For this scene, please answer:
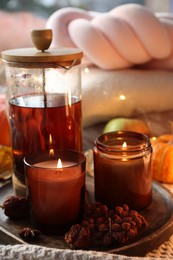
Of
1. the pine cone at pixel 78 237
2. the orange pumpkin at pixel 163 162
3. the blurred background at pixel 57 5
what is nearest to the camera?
the pine cone at pixel 78 237

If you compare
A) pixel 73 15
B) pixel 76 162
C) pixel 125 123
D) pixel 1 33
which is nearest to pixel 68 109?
pixel 76 162

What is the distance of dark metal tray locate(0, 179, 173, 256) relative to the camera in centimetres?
55

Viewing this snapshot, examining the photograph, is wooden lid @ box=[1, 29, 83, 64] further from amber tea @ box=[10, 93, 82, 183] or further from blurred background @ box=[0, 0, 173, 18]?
blurred background @ box=[0, 0, 173, 18]

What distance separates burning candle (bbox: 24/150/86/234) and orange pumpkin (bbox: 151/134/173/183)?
23cm

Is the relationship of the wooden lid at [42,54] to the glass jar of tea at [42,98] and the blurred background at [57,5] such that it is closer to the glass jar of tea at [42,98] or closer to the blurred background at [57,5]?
the glass jar of tea at [42,98]

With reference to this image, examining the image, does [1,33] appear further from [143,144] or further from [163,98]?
[143,144]

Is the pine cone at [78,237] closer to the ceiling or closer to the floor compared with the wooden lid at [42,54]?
closer to the floor

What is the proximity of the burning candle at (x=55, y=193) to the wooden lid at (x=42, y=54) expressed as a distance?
0.13 metres

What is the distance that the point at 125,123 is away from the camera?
0.94 m

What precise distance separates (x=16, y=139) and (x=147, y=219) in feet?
0.70

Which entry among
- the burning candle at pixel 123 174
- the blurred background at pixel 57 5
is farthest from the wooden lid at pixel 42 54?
the blurred background at pixel 57 5

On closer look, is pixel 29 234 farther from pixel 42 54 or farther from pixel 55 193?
pixel 42 54

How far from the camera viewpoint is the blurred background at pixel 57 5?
4.12 ft

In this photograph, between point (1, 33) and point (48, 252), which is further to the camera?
point (1, 33)
